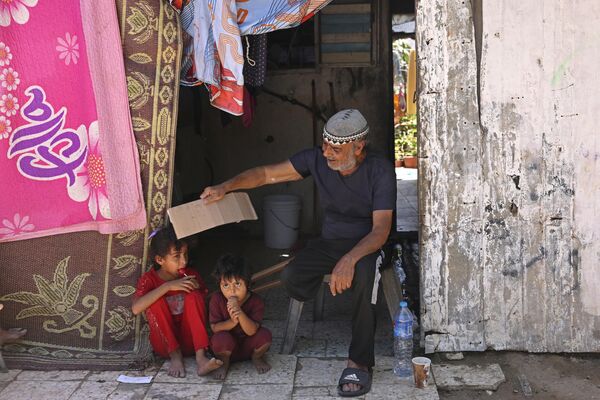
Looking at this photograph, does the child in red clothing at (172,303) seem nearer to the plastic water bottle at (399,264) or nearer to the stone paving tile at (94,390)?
the stone paving tile at (94,390)

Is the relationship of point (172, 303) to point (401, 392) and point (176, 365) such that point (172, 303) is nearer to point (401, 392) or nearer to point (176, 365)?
point (176, 365)

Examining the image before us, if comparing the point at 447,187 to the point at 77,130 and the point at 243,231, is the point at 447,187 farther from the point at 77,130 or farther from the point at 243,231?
the point at 243,231

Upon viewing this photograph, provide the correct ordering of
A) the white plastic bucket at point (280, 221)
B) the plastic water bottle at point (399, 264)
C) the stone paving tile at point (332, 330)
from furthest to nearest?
1. the white plastic bucket at point (280, 221)
2. the plastic water bottle at point (399, 264)
3. the stone paving tile at point (332, 330)

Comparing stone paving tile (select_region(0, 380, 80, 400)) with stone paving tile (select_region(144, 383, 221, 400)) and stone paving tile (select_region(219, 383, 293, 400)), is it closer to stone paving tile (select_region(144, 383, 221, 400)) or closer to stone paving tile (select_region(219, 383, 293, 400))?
stone paving tile (select_region(144, 383, 221, 400))

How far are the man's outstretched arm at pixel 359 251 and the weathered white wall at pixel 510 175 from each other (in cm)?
26

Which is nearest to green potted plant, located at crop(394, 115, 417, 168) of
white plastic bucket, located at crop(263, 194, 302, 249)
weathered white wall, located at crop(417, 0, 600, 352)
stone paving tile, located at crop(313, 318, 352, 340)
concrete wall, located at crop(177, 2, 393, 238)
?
concrete wall, located at crop(177, 2, 393, 238)

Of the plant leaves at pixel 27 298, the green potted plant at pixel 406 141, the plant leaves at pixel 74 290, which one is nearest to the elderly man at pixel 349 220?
the plant leaves at pixel 74 290

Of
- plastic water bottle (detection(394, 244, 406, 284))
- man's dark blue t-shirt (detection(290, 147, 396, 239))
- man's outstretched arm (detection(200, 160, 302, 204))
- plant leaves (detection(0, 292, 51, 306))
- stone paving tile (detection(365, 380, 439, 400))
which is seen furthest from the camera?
plastic water bottle (detection(394, 244, 406, 284))

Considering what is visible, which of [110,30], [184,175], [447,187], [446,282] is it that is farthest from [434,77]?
[184,175]

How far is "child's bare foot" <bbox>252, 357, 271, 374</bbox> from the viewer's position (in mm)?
3895

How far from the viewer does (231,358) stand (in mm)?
3961

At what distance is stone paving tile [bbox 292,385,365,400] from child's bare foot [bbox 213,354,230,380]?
398 millimetres

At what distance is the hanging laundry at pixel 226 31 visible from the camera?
154 inches

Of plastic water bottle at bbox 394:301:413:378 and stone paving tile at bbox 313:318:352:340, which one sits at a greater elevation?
plastic water bottle at bbox 394:301:413:378
